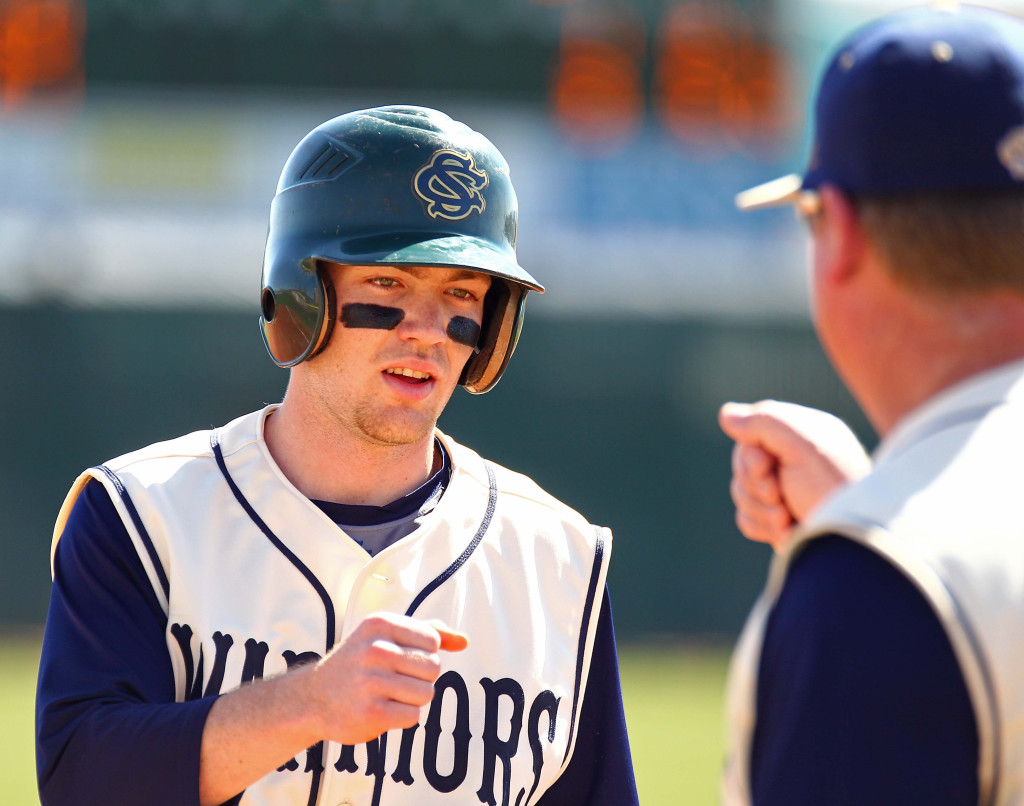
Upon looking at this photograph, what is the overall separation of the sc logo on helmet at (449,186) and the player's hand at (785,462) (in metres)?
0.90

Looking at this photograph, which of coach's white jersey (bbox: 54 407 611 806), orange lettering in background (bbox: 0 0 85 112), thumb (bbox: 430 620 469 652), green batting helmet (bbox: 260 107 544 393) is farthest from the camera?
orange lettering in background (bbox: 0 0 85 112)

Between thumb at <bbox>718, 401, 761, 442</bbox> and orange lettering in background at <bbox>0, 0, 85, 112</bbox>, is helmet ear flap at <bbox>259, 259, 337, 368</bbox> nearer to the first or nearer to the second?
thumb at <bbox>718, 401, 761, 442</bbox>

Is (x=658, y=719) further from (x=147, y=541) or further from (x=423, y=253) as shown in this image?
(x=147, y=541)

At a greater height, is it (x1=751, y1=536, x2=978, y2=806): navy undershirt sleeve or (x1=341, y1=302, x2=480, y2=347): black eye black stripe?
(x1=341, y1=302, x2=480, y2=347): black eye black stripe

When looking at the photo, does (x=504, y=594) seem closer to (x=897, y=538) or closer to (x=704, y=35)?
(x=897, y=538)

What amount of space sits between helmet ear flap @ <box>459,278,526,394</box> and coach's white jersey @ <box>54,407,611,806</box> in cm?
35

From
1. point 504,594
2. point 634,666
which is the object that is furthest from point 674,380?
point 504,594

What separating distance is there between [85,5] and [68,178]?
1999 mm

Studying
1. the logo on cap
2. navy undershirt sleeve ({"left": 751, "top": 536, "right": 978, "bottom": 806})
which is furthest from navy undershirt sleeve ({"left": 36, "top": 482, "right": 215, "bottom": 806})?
the logo on cap

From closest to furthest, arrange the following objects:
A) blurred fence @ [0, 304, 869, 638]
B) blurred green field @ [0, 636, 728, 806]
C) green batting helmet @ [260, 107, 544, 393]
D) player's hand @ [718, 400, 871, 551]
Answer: player's hand @ [718, 400, 871, 551] → green batting helmet @ [260, 107, 544, 393] → blurred green field @ [0, 636, 728, 806] → blurred fence @ [0, 304, 869, 638]

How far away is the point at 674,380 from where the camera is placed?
43.9 feet

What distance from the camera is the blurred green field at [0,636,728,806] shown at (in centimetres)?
814

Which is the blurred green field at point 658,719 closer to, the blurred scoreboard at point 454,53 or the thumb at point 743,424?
the blurred scoreboard at point 454,53

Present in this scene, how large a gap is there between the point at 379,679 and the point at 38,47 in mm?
13715
